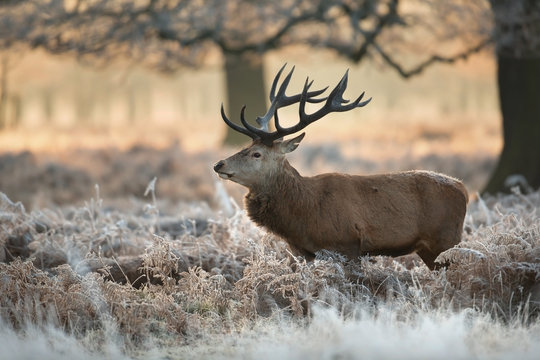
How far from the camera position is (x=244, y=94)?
2130 cm

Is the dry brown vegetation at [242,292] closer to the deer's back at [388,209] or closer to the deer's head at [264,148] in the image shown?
the deer's back at [388,209]

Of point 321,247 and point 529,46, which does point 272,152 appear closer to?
point 321,247

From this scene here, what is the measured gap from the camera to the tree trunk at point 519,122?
11531 millimetres

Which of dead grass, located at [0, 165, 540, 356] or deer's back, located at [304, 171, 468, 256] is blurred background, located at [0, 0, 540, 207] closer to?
deer's back, located at [304, 171, 468, 256]

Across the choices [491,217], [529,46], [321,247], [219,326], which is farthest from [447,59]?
[219,326]

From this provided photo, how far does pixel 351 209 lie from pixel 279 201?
24.8 inches

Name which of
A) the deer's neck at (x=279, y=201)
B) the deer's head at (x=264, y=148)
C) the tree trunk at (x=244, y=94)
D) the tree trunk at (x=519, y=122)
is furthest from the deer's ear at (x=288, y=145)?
the tree trunk at (x=244, y=94)

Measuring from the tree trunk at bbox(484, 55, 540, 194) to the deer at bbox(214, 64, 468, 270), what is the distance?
4.93 metres

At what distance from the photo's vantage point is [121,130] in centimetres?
2603

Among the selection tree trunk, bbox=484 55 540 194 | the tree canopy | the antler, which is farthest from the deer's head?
the tree canopy

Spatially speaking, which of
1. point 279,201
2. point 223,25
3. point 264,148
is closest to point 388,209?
point 279,201

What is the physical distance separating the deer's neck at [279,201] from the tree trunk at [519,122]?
5692 mm

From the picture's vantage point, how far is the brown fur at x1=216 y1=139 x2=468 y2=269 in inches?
257

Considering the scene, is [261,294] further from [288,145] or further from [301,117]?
[301,117]
